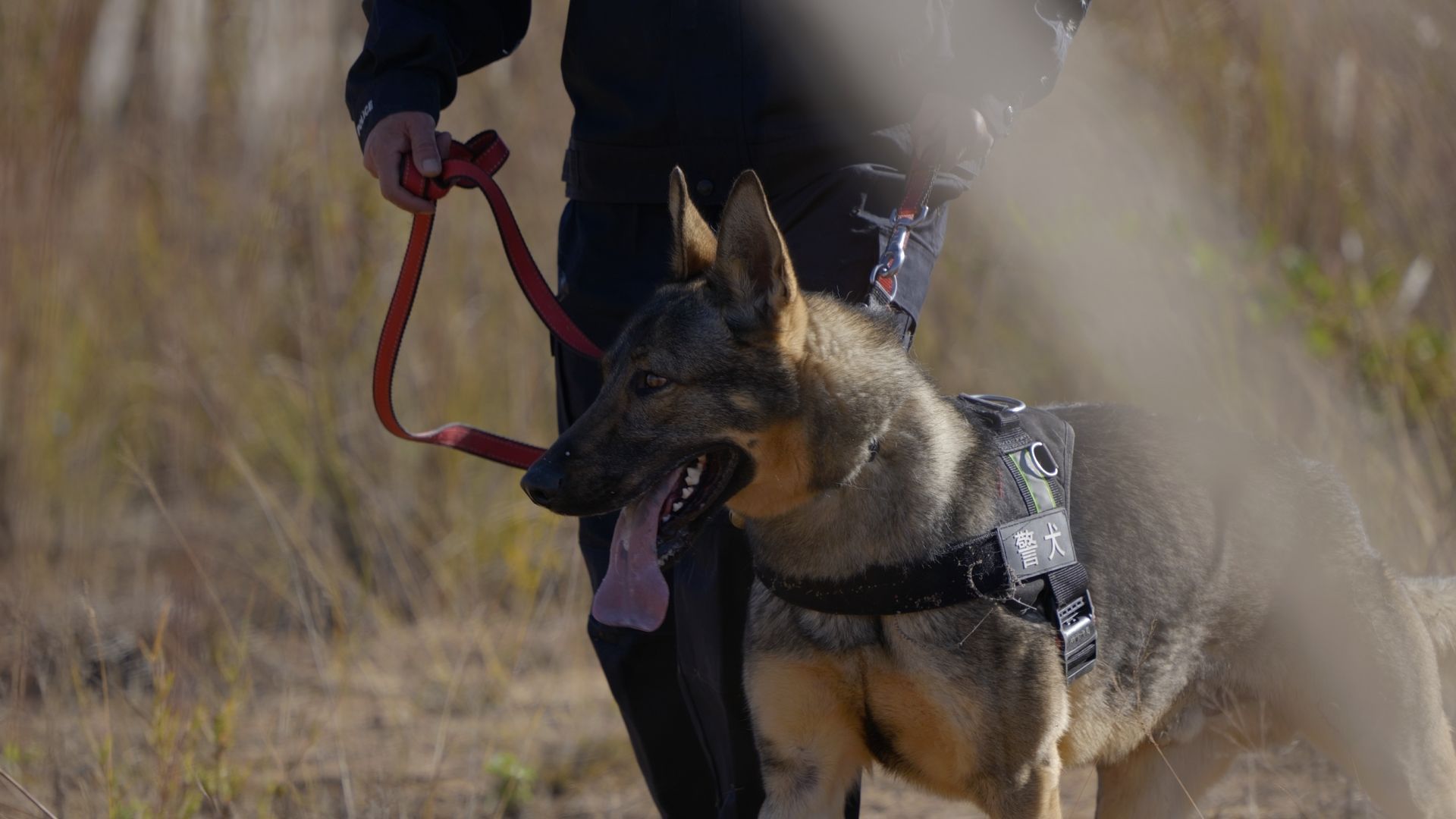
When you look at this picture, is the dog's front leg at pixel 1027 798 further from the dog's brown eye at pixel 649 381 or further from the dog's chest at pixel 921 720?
the dog's brown eye at pixel 649 381

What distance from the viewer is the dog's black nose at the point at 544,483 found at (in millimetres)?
2578

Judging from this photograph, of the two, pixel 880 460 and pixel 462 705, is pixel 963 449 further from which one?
pixel 462 705

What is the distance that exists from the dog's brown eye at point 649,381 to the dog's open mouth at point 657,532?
164mm

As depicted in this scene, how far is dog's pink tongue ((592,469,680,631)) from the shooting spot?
2.61 metres

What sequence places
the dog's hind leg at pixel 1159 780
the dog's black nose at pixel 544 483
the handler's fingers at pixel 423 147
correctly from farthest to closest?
the dog's hind leg at pixel 1159 780 → the handler's fingers at pixel 423 147 → the dog's black nose at pixel 544 483

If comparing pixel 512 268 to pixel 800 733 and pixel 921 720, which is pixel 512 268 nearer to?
pixel 800 733

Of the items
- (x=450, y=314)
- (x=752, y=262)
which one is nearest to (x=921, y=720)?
(x=752, y=262)

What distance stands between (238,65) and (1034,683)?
5.24 metres

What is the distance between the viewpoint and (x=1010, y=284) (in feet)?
20.9

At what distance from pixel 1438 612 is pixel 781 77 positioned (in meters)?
2.11

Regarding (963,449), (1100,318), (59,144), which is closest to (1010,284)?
(1100,318)

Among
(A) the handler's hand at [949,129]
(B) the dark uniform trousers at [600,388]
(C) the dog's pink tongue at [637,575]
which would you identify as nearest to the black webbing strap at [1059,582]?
(B) the dark uniform trousers at [600,388]

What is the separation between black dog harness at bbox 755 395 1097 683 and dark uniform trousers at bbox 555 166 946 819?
37 centimetres

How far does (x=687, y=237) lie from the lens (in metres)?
2.88
